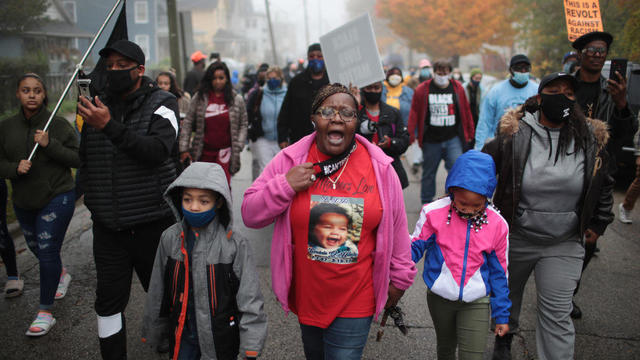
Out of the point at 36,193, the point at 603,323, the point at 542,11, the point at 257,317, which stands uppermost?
the point at 542,11

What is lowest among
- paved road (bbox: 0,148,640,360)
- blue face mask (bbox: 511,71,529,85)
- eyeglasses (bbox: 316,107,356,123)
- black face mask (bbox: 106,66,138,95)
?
paved road (bbox: 0,148,640,360)

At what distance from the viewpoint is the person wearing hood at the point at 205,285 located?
2.62 m

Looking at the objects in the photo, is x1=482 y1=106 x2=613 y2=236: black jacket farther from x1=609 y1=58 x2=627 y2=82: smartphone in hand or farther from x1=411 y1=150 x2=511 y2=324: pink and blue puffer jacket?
x1=609 y1=58 x2=627 y2=82: smartphone in hand

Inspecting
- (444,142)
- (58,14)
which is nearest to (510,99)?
(444,142)

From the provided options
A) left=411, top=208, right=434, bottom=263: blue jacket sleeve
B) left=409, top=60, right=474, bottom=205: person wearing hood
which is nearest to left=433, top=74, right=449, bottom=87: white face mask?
left=409, top=60, right=474, bottom=205: person wearing hood

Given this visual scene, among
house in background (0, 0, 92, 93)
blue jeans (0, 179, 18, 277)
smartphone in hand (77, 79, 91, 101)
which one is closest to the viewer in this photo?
smartphone in hand (77, 79, 91, 101)

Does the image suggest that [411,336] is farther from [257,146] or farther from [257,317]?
[257,146]

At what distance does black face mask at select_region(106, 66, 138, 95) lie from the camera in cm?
305

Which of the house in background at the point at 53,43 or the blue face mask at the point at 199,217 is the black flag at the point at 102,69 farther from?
the house in background at the point at 53,43

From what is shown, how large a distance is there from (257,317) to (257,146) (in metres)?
4.83

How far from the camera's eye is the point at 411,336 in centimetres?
403

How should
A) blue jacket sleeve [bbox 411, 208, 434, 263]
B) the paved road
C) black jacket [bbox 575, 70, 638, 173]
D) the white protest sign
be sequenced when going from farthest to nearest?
the white protest sign
black jacket [bbox 575, 70, 638, 173]
the paved road
blue jacket sleeve [bbox 411, 208, 434, 263]

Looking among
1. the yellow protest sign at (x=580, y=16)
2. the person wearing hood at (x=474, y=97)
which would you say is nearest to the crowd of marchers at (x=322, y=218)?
the yellow protest sign at (x=580, y=16)

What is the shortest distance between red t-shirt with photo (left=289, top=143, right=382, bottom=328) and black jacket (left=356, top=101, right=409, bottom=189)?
2.80 metres
